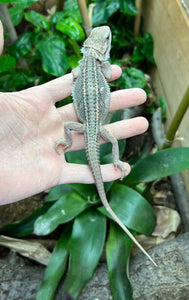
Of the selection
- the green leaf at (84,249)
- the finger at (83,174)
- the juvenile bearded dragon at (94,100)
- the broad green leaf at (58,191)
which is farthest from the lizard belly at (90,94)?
the green leaf at (84,249)

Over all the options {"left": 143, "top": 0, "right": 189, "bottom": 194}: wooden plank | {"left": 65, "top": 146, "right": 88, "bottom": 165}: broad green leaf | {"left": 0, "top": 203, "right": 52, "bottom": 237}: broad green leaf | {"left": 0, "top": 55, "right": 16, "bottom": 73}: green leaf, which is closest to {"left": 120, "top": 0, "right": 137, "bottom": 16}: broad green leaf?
{"left": 143, "top": 0, "right": 189, "bottom": 194}: wooden plank

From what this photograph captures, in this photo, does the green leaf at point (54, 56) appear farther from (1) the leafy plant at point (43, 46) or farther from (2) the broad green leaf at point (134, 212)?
(2) the broad green leaf at point (134, 212)

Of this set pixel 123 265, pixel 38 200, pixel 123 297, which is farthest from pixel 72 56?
pixel 123 297

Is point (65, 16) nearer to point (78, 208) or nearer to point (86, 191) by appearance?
point (86, 191)

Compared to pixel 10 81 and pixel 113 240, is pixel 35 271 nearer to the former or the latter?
pixel 113 240

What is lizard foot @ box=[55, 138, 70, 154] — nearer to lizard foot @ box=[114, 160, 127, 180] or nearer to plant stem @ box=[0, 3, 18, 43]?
lizard foot @ box=[114, 160, 127, 180]
